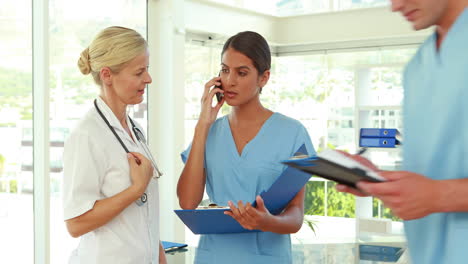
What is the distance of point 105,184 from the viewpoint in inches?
72.2

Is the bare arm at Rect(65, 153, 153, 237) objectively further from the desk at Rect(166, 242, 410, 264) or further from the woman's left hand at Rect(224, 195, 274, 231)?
the desk at Rect(166, 242, 410, 264)

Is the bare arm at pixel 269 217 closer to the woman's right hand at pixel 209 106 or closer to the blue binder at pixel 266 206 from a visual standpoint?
the blue binder at pixel 266 206

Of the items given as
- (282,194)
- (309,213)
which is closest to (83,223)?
(282,194)

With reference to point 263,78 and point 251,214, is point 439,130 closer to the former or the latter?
point 251,214

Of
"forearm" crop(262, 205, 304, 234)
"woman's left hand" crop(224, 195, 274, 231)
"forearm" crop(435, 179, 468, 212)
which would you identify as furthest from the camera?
"forearm" crop(262, 205, 304, 234)

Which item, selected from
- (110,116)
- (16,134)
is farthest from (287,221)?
(16,134)

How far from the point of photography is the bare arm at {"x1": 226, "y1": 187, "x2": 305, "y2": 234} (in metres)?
1.75

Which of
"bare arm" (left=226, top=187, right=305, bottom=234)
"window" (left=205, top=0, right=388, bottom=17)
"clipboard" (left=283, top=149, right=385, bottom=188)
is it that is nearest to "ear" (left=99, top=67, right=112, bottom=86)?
"bare arm" (left=226, top=187, right=305, bottom=234)

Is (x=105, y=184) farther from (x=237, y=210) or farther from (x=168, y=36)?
(x=168, y=36)

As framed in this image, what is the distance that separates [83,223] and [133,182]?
185 millimetres

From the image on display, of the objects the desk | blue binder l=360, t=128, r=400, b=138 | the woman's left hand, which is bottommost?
the desk

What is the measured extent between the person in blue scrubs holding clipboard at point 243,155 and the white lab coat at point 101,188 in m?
0.23

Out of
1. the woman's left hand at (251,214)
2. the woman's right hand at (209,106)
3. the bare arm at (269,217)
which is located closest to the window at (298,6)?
the woman's right hand at (209,106)

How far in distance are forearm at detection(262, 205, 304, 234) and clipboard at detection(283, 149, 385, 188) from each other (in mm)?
584
